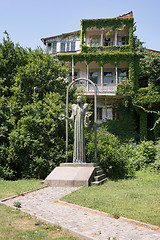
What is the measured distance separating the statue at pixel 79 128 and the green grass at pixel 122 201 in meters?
2.04

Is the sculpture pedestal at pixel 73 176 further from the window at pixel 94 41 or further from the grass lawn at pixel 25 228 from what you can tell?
the window at pixel 94 41

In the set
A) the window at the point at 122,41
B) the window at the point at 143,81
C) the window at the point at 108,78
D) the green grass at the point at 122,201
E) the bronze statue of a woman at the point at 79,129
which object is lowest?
the green grass at the point at 122,201

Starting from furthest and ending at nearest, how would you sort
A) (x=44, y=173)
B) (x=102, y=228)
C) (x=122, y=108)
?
(x=122, y=108)
(x=44, y=173)
(x=102, y=228)

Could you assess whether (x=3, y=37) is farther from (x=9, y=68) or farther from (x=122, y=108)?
(x=122, y=108)

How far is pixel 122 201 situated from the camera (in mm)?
6898

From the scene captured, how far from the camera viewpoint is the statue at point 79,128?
34.8 feet

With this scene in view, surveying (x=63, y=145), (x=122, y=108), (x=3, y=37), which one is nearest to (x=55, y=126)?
(x=63, y=145)

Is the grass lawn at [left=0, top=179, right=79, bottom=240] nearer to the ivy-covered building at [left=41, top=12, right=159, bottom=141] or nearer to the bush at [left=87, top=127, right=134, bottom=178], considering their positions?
the bush at [left=87, top=127, right=134, bottom=178]

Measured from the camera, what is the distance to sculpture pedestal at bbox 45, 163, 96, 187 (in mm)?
9211

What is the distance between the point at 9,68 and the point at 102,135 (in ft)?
23.7

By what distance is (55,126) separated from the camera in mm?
12469

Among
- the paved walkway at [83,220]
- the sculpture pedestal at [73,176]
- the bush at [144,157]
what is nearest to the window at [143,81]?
the bush at [144,157]

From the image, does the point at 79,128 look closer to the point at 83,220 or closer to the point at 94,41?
the point at 83,220

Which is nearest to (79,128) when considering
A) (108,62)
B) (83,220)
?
(83,220)
